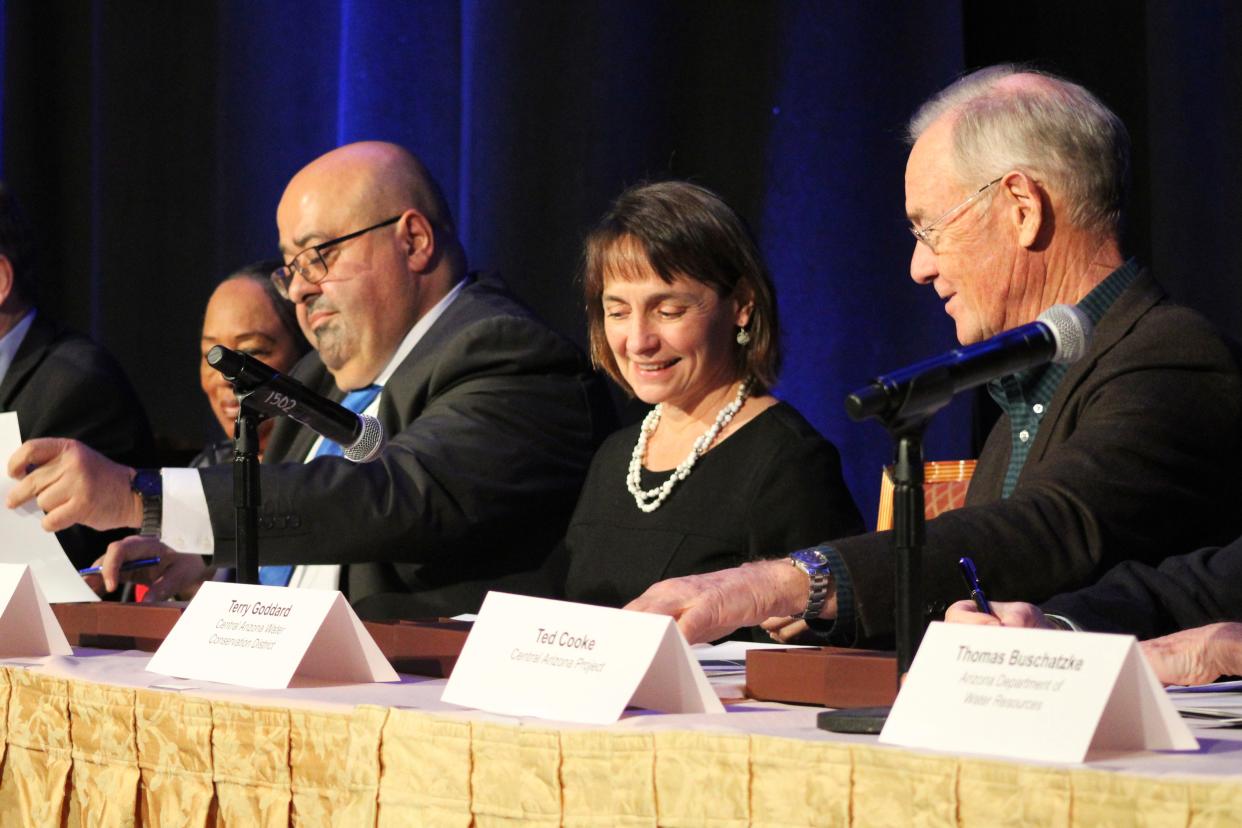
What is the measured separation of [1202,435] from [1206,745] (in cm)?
80

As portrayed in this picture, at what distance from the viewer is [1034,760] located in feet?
3.47

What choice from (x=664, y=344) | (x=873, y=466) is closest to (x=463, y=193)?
(x=873, y=466)

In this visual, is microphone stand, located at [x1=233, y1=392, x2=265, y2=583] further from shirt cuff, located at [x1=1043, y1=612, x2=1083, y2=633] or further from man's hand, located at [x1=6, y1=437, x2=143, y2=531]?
shirt cuff, located at [x1=1043, y1=612, x2=1083, y2=633]

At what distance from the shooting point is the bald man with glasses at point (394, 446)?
2.31 metres

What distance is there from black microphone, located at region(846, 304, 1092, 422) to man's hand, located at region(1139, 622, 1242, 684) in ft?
1.04

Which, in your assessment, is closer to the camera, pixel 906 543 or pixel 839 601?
pixel 906 543

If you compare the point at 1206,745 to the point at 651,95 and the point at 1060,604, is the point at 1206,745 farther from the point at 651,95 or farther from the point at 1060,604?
the point at 651,95

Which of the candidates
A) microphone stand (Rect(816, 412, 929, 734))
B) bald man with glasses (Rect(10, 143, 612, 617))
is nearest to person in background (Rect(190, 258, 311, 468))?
bald man with glasses (Rect(10, 143, 612, 617))

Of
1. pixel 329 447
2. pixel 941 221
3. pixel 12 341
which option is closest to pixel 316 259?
pixel 329 447

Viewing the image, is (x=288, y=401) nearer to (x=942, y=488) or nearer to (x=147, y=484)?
(x=147, y=484)

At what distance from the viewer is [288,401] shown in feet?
5.79

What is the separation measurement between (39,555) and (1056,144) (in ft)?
5.12

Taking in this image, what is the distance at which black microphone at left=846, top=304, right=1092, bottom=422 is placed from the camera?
3.90 ft

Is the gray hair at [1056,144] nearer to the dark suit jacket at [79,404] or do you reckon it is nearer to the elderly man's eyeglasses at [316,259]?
the elderly man's eyeglasses at [316,259]
